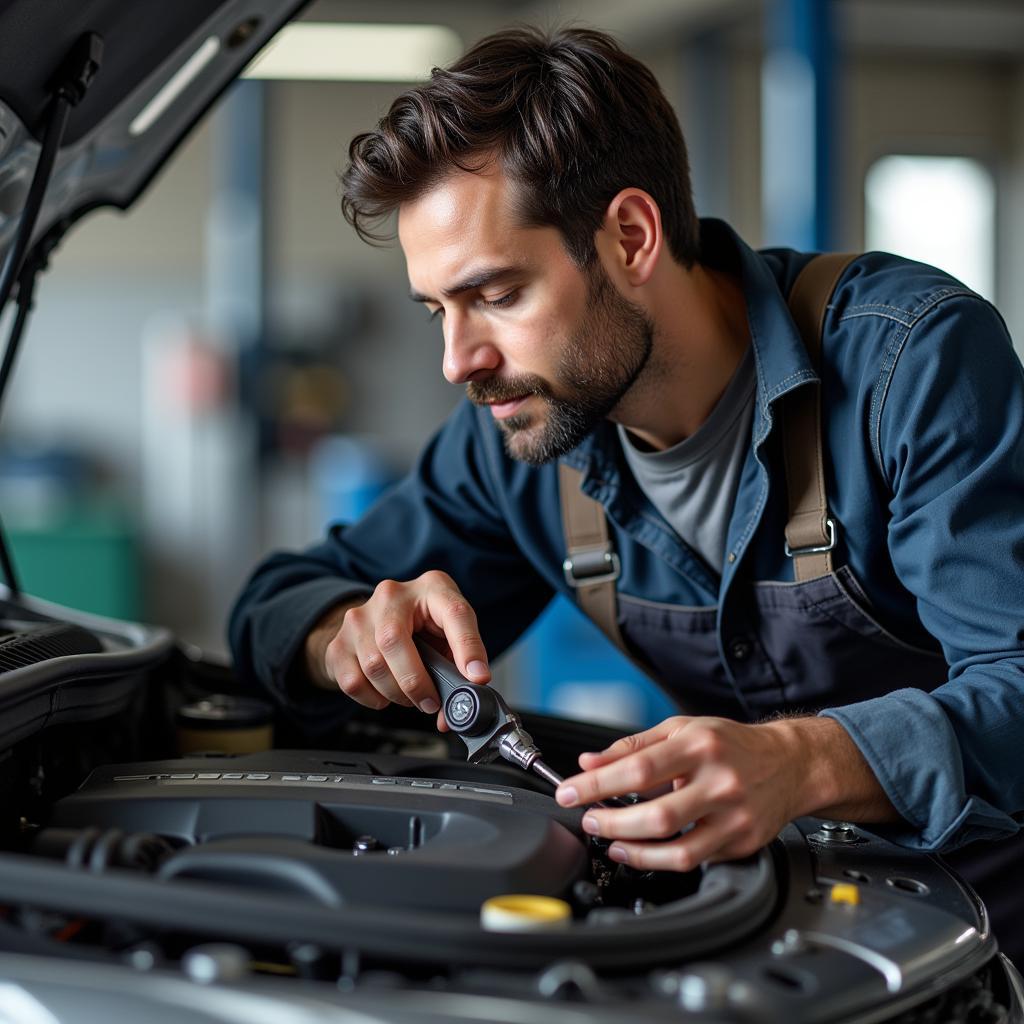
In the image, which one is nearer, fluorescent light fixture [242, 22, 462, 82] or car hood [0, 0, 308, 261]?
car hood [0, 0, 308, 261]

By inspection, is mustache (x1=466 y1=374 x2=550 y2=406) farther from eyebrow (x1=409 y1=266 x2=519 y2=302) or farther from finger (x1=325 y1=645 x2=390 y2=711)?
finger (x1=325 y1=645 x2=390 y2=711)

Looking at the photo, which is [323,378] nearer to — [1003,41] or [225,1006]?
[1003,41]

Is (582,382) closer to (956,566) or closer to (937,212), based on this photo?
(956,566)

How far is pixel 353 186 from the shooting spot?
59.4 inches

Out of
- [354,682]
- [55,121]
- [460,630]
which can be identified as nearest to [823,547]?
[460,630]

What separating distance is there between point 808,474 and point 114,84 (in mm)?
864

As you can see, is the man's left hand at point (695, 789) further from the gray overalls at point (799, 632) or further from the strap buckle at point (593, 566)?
the strap buckle at point (593, 566)

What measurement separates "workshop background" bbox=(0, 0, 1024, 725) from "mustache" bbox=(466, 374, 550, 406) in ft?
16.2

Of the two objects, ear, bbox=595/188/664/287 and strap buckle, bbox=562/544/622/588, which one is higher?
ear, bbox=595/188/664/287

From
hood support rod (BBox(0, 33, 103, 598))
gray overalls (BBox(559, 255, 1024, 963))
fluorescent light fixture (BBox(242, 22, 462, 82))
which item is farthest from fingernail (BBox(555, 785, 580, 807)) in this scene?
fluorescent light fixture (BBox(242, 22, 462, 82))

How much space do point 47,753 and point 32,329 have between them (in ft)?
23.9

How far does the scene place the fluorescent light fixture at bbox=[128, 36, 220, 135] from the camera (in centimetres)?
148

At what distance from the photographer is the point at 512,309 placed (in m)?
1.38

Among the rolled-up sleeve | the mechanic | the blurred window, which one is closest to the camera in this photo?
the rolled-up sleeve
